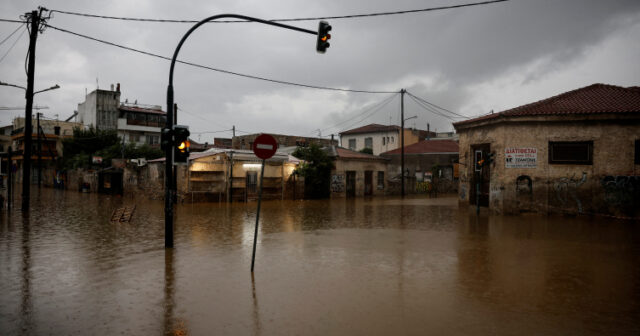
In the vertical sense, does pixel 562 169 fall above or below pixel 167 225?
above

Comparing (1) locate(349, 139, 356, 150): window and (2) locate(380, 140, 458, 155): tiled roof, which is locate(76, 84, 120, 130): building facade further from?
(2) locate(380, 140, 458, 155): tiled roof

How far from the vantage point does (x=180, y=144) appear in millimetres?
9641

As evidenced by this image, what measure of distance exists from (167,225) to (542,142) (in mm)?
16600

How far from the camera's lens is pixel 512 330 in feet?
15.1

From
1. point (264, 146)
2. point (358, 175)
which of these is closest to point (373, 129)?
point (358, 175)

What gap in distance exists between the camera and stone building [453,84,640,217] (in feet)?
54.7

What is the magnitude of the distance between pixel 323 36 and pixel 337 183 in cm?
2110

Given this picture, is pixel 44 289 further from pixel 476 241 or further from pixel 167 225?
pixel 476 241

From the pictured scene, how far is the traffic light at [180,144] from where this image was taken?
9.60m

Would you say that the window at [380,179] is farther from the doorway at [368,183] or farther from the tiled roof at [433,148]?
the tiled roof at [433,148]

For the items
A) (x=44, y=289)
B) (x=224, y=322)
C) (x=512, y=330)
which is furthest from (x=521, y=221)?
(x=44, y=289)

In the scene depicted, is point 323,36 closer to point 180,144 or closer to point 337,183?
point 180,144

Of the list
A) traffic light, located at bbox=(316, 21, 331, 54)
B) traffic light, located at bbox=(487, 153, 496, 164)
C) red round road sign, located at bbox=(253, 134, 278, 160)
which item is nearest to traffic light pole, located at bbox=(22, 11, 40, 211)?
traffic light, located at bbox=(316, 21, 331, 54)

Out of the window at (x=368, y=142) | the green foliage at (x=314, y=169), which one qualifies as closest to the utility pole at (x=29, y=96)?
the green foliage at (x=314, y=169)
